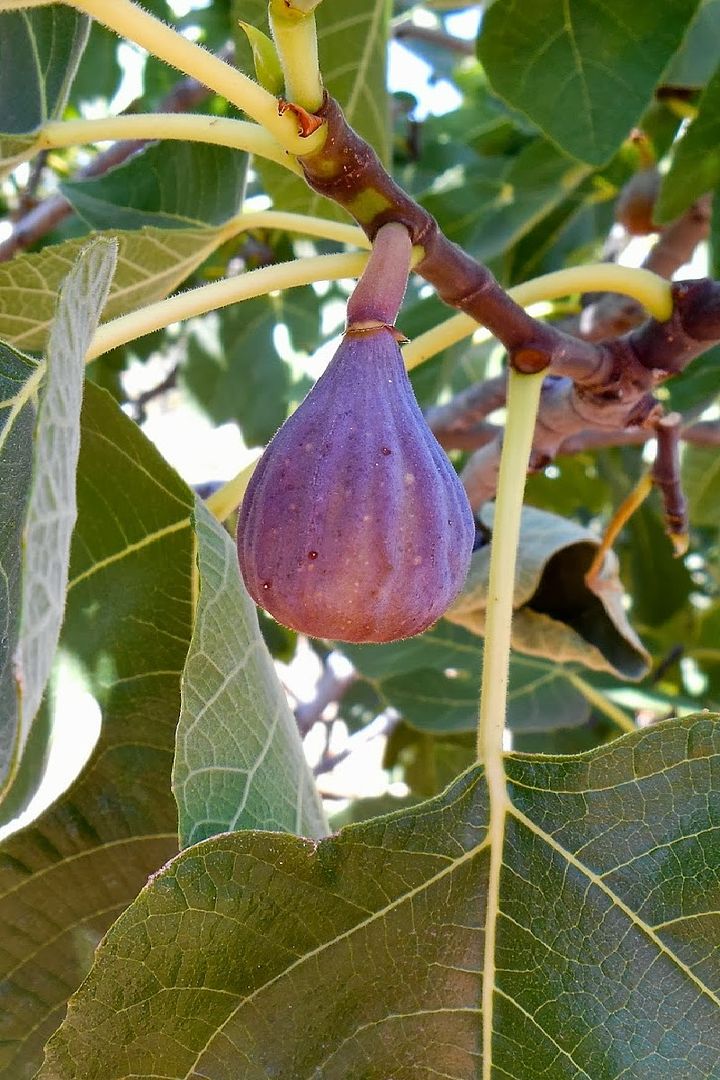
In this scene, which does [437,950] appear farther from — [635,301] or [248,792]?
[635,301]

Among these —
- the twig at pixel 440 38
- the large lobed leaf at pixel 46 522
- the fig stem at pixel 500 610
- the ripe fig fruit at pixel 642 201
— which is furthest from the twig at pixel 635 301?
the large lobed leaf at pixel 46 522

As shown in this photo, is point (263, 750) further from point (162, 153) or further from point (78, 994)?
point (162, 153)

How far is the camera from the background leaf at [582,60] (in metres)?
1.13

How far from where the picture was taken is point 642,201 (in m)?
1.88

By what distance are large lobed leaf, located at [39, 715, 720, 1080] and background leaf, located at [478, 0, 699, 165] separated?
0.68 metres

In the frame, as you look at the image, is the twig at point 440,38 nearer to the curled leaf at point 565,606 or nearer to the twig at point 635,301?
the twig at point 635,301

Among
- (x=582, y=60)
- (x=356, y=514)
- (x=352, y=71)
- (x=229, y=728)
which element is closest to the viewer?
(x=356, y=514)

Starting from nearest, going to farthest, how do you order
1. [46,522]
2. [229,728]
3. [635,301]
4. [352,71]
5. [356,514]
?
[46,522]
[356,514]
[229,728]
[352,71]
[635,301]

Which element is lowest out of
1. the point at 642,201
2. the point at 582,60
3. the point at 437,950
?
the point at 437,950

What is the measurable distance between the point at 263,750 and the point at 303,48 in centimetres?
44

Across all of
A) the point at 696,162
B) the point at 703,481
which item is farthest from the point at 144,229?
the point at 703,481

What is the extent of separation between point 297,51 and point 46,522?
1.05ft

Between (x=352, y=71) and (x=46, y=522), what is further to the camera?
(x=352, y=71)

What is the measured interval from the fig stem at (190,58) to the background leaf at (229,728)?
0.26 meters
